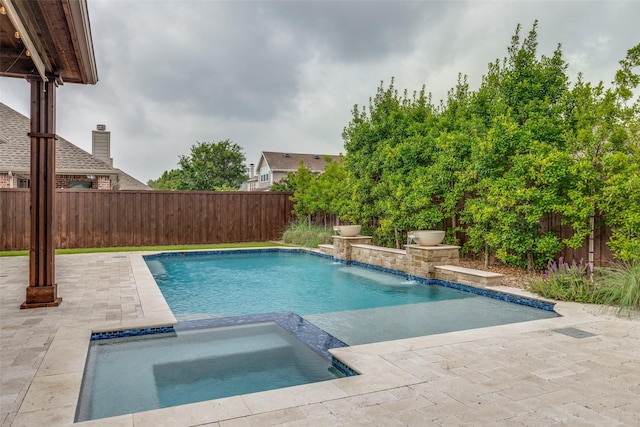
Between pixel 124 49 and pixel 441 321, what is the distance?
38.1 feet

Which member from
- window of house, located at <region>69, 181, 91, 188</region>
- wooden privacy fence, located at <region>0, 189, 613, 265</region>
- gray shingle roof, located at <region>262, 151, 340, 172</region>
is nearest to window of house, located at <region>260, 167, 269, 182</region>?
gray shingle roof, located at <region>262, 151, 340, 172</region>

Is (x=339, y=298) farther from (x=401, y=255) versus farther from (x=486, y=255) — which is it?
(x=486, y=255)

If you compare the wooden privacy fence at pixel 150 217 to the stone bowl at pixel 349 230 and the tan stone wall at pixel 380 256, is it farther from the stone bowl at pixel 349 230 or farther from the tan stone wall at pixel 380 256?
the tan stone wall at pixel 380 256

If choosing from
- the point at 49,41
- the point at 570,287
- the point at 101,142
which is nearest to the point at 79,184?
the point at 101,142

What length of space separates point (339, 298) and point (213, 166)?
86.9 ft

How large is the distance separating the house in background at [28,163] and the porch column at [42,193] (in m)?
10.7

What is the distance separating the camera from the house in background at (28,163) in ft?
47.8

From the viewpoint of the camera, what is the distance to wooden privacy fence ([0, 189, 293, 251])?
42.9 ft

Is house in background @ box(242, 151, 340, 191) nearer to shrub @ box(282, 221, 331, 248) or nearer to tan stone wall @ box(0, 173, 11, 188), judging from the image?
shrub @ box(282, 221, 331, 248)

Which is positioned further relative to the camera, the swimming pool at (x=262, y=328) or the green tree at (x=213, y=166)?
the green tree at (x=213, y=166)

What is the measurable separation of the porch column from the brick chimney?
1481 cm

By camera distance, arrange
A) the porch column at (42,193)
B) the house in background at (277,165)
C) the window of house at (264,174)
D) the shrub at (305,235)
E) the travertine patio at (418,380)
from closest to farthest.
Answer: the travertine patio at (418,380), the porch column at (42,193), the shrub at (305,235), the house in background at (277,165), the window of house at (264,174)

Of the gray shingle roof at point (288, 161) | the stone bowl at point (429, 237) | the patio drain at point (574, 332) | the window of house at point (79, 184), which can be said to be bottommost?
the patio drain at point (574, 332)

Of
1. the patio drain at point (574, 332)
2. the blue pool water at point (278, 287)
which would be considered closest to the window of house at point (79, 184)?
the blue pool water at point (278, 287)
